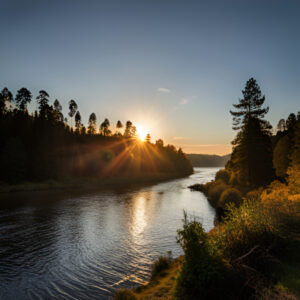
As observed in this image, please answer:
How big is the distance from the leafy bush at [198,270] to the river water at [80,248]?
4.29 meters

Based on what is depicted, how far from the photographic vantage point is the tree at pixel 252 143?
36906 mm

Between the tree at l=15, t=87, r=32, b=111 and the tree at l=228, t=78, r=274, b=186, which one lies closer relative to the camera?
the tree at l=228, t=78, r=274, b=186

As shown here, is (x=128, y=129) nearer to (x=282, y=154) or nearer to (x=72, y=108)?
(x=72, y=108)

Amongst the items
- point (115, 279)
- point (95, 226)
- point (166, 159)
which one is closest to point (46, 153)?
point (95, 226)

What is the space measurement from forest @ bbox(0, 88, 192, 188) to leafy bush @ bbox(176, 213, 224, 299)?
173 ft

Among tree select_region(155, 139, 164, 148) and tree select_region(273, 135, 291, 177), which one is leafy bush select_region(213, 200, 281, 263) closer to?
tree select_region(273, 135, 291, 177)

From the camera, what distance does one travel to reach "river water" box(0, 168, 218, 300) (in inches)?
427

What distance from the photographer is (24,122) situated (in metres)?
62.8

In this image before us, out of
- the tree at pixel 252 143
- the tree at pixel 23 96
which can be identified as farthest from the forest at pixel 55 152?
the tree at pixel 252 143

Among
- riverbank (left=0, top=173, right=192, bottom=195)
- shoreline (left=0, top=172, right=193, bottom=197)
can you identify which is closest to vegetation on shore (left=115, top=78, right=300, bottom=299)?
shoreline (left=0, top=172, right=193, bottom=197)

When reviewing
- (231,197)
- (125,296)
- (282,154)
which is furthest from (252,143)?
(125,296)

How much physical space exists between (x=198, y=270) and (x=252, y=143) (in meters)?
34.9

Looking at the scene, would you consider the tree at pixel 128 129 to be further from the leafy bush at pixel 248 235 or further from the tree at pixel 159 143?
the leafy bush at pixel 248 235

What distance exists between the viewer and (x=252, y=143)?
1478 inches
